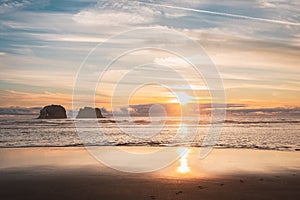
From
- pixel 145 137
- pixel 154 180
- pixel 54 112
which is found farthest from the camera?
pixel 54 112

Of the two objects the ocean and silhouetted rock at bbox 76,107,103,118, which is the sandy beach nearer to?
the ocean

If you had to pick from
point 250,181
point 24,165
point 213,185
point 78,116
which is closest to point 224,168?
point 250,181

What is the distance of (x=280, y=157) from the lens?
21.5 m

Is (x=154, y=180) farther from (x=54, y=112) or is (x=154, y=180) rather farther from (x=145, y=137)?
(x=54, y=112)

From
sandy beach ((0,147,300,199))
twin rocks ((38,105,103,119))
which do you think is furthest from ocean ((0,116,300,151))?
twin rocks ((38,105,103,119))

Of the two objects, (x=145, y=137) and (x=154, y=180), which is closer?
(x=154, y=180)

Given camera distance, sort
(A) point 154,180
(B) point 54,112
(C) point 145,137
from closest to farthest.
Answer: (A) point 154,180
(C) point 145,137
(B) point 54,112

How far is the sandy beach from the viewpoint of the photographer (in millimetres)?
11469

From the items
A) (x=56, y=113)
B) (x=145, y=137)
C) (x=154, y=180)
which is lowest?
(x=154, y=180)

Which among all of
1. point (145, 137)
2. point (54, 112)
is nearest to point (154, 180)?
point (145, 137)

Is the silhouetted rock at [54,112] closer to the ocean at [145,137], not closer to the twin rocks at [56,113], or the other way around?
the twin rocks at [56,113]

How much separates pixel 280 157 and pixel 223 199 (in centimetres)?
1203

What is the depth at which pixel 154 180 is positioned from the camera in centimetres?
1386

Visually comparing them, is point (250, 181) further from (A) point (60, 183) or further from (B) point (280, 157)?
(B) point (280, 157)
